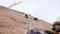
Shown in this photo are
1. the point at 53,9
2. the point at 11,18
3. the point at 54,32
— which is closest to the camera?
the point at 54,32

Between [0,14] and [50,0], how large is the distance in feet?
3.08

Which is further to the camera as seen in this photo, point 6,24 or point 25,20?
point 25,20

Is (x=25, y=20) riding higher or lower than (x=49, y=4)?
lower

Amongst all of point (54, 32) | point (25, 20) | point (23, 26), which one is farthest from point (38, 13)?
point (54, 32)

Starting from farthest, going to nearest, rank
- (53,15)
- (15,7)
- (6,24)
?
(53,15) → (15,7) → (6,24)

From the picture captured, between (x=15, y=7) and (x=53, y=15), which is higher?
(x=15, y=7)

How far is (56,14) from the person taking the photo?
1.73 meters

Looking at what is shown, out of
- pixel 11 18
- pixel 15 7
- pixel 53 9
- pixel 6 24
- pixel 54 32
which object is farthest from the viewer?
pixel 53 9

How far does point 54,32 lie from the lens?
0.91 meters

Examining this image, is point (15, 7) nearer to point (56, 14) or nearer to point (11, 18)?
point (11, 18)

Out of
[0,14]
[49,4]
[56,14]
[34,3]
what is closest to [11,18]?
[0,14]

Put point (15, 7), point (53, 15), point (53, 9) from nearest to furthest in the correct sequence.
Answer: point (15, 7)
point (53, 15)
point (53, 9)

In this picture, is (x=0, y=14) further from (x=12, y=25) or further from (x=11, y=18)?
(x=12, y=25)

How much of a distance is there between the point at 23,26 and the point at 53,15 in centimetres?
68
